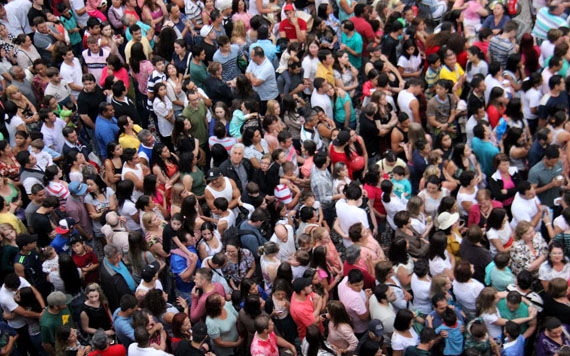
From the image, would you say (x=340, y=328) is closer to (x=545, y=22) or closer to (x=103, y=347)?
(x=103, y=347)

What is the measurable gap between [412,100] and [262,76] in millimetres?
2251

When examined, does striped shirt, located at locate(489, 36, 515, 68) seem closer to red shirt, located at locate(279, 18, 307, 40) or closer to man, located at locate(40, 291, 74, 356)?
red shirt, located at locate(279, 18, 307, 40)

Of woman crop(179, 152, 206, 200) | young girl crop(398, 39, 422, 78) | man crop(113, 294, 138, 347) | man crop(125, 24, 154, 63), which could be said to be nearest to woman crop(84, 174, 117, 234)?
woman crop(179, 152, 206, 200)

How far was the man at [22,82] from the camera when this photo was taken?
1098cm

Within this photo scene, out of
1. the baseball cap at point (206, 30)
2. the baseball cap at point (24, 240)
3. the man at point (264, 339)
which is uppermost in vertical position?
the baseball cap at point (24, 240)

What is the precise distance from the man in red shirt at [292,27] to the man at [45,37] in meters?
3.72

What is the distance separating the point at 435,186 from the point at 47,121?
5.27 m

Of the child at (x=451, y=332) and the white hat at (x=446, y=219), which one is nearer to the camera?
the child at (x=451, y=332)

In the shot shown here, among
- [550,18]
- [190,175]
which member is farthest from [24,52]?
[550,18]

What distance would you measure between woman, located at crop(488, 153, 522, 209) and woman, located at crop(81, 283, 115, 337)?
4.90 m

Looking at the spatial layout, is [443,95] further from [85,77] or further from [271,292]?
[85,77]

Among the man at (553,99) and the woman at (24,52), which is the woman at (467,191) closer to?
the man at (553,99)

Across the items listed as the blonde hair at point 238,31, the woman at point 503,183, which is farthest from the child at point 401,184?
the blonde hair at point 238,31

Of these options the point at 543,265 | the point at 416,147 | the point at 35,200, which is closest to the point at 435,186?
the point at 416,147
